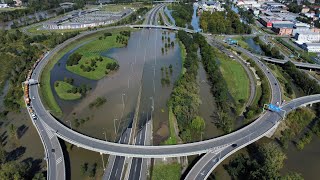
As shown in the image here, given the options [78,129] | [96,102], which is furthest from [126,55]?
[78,129]

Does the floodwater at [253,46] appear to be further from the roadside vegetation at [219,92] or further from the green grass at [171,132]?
the green grass at [171,132]

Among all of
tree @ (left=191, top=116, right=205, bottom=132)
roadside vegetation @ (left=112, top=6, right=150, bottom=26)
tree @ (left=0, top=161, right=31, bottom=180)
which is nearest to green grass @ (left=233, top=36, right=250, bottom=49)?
roadside vegetation @ (left=112, top=6, right=150, bottom=26)

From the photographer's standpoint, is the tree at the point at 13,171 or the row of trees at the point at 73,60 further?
the row of trees at the point at 73,60

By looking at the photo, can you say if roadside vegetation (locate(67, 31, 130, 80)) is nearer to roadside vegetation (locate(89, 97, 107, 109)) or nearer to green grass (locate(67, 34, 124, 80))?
green grass (locate(67, 34, 124, 80))

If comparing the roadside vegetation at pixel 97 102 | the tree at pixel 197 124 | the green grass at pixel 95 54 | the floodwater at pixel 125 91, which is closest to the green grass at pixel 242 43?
the floodwater at pixel 125 91

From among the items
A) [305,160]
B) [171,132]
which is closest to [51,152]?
[171,132]

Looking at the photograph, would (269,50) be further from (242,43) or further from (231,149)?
(231,149)

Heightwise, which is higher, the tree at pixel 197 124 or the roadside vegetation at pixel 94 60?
the roadside vegetation at pixel 94 60
